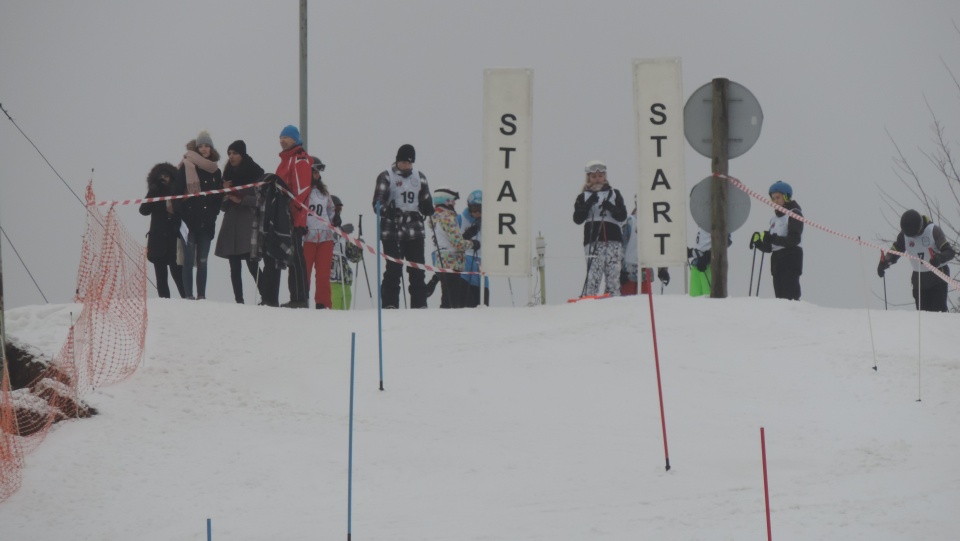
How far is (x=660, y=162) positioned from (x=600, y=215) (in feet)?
6.28

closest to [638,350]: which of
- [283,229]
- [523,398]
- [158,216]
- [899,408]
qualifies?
[523,398]

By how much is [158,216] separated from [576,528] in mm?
7741

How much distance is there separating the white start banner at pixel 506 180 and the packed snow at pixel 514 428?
1.93 feet

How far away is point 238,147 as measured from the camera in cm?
1661

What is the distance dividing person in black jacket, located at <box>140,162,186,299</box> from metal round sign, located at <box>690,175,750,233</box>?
5.28m

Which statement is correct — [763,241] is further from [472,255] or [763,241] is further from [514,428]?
[514,428]

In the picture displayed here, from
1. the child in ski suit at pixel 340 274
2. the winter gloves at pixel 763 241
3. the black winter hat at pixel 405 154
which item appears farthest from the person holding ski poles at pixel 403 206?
the winter gloves at pixel 763 241

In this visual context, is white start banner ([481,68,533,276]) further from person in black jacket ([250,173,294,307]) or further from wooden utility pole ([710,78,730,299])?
person in black jacket ([250,173,294,307])

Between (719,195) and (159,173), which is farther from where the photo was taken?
(159,173)

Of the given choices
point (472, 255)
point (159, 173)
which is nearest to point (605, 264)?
point (472, 255)

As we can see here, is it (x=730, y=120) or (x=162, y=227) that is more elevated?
(x=730, y=120)

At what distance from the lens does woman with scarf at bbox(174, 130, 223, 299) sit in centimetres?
1612

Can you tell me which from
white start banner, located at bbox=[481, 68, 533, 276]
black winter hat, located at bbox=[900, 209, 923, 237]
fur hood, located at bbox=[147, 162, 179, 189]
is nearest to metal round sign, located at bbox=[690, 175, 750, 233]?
white start banner, located at bbox=[481, 68, 533, 276]

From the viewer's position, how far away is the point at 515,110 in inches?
630
